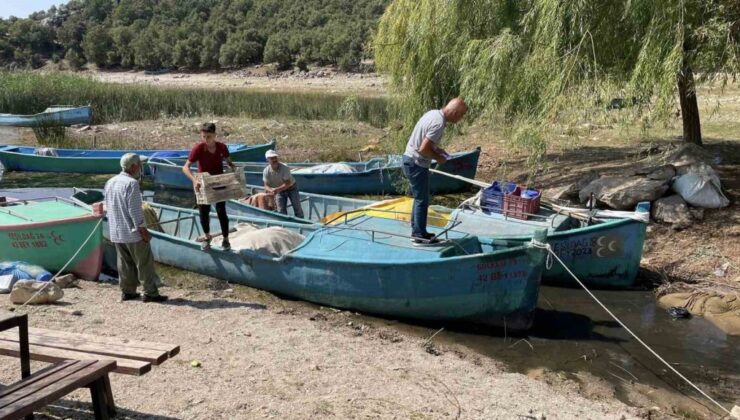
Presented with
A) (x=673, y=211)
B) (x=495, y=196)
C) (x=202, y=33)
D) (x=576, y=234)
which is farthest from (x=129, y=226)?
(x=202, y=33)

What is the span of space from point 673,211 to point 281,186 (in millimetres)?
6539

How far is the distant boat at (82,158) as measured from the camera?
1919cm

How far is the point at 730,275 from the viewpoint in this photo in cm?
Result: 939

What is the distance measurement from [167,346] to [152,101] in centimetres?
2881

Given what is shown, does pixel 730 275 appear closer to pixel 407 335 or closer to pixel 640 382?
pixel 640 382

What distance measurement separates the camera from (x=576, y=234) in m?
9.47

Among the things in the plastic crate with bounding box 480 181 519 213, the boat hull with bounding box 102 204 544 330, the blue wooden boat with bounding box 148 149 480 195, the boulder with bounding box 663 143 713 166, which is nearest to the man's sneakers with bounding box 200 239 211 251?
the boat hull with bounding box 102 204 544 330

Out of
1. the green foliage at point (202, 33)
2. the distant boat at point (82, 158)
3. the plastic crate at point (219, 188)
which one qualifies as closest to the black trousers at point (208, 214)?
the plastic crate at point (219, 188)

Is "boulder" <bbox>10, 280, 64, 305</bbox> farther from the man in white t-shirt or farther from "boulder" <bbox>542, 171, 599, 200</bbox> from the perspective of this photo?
"boulder" <bbox>542, 171, 599, 200</bbox>

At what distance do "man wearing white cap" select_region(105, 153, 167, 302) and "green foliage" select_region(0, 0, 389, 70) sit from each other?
2068 inches

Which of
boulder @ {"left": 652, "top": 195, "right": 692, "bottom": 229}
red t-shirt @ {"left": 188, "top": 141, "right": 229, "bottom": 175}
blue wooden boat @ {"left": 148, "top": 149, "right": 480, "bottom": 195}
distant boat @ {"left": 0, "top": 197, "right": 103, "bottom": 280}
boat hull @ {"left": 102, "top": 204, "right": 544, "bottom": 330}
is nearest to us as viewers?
boat hull @ {"left": 102, "top": 204, "right": 544, "bottom": 330}

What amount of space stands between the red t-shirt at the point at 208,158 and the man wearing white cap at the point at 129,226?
2.89 feet

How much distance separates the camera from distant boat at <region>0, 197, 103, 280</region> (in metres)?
9.01

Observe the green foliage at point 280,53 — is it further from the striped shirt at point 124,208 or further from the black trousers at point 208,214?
the striped shirt at point 124,208
